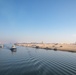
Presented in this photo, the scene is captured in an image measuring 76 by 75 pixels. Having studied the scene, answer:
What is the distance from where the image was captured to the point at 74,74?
30.7 meters

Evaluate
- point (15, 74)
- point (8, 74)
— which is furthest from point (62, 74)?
point (8, 74)

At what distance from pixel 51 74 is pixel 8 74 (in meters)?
12.8

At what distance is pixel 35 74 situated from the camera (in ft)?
96.1

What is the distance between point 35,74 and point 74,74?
12.2 metres

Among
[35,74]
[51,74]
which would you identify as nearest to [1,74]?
[35,74]

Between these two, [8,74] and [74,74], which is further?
[74,74]

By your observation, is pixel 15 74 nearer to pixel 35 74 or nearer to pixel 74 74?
pixel 35 74

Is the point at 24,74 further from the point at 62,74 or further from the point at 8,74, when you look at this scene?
the point at 62,74

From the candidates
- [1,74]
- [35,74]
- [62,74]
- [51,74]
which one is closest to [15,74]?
[1,74]

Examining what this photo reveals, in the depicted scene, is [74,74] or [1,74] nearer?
[1,74]

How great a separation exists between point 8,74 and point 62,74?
16.2m

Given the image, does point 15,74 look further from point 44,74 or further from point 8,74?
point 44,74

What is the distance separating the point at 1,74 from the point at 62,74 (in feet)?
59.7

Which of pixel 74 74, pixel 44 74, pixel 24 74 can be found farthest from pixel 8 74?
pixel 74 74
